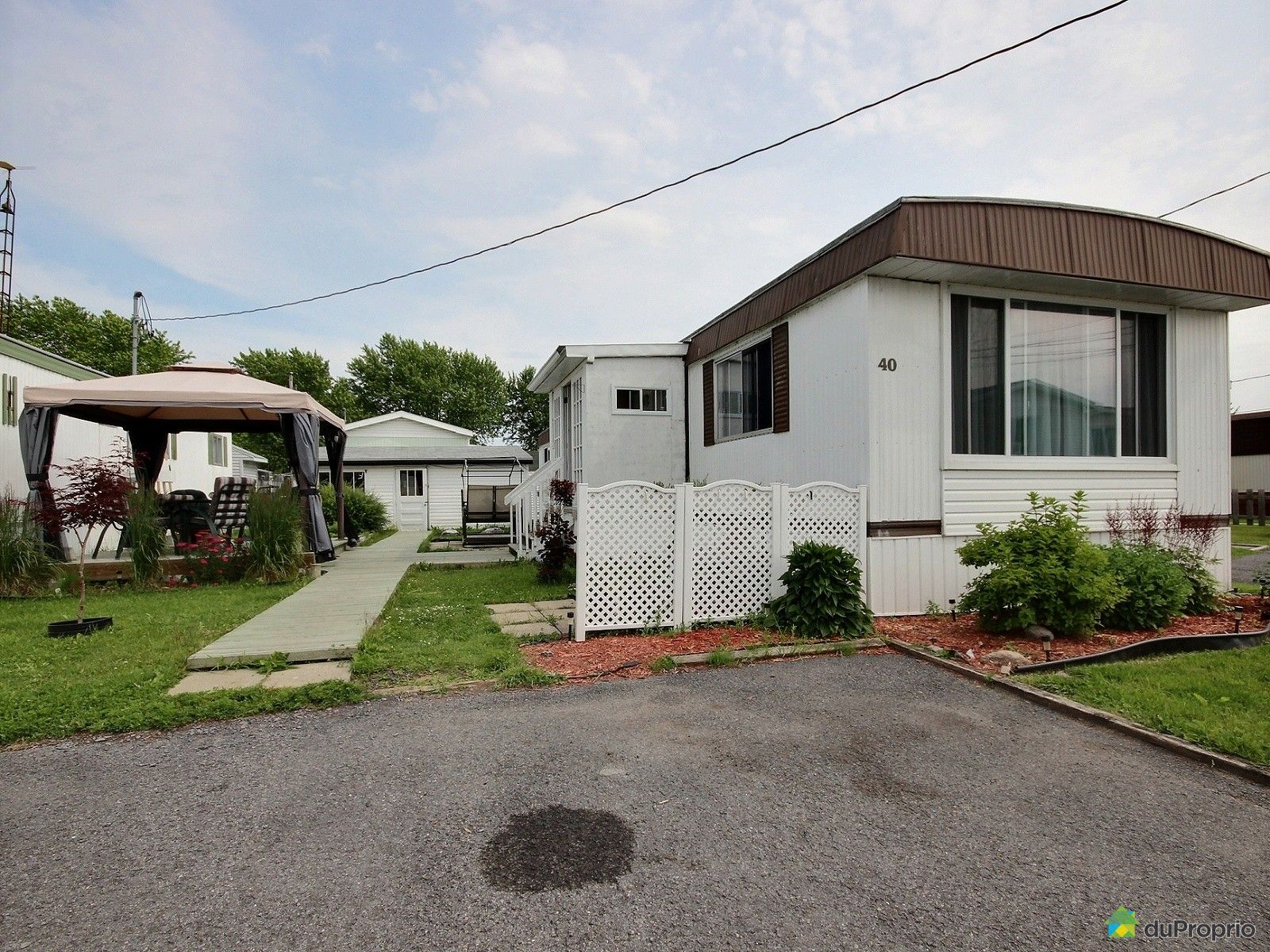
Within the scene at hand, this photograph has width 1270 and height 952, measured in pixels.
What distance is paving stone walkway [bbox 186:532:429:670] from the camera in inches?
195

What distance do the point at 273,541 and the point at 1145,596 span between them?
9619mm

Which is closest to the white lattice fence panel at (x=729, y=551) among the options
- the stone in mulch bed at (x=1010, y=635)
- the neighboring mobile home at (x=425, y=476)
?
the stone in mulch bed at (x=1010, y=635)

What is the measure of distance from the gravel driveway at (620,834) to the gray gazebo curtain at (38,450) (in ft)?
21.4

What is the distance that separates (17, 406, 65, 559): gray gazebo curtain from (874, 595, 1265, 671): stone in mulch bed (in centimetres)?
971

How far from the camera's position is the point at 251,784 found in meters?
3.02

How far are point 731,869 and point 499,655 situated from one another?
9.88 feet

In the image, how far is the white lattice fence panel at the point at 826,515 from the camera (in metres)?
6.20

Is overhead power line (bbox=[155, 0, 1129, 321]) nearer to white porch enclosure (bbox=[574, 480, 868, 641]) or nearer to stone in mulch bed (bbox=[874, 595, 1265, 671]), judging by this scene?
white porch enclosure (bbox=[574, 480, 868, 641])

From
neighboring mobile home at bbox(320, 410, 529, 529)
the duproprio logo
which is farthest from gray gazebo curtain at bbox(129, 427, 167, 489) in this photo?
the duproprio logo

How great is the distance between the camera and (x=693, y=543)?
596 centimetres

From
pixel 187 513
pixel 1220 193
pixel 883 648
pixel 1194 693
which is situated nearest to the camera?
pixel 1194 693

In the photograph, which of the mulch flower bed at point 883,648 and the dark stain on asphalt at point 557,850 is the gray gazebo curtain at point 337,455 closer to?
the mulch flower bed at point 883,648

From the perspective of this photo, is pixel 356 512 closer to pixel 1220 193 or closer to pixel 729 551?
pixel 729 551

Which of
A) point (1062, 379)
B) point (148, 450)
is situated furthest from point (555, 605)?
point (148, 450)
